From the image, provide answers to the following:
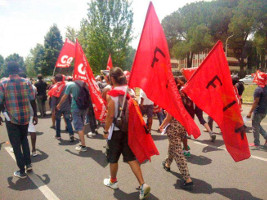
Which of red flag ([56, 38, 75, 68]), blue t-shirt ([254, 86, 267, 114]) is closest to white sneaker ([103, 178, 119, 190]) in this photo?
blue t-shirt ([254, 86, 267, 114])

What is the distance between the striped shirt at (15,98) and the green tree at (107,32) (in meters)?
19.2

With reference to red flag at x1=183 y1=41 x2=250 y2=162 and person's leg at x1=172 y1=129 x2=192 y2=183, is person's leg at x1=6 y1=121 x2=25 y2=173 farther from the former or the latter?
red flag at x1=183 y1=41 x2=250 y2=162

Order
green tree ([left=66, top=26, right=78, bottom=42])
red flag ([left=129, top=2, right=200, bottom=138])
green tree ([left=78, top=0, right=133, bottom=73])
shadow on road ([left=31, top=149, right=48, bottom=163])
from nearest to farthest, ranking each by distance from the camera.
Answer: red flag ([left=129, top=2, right=200, bottom=138]) < shadow on road ([left=31, top=149, right=48, bottom=163]) < green tree ([left=78, top=0, right=133, bottom=73]) < green tree ([left=66, top=26, right=78, bottom=42])

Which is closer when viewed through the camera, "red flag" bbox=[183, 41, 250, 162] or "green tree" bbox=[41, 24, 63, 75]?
"red flag" bbox=[183, 41, 250, 162]

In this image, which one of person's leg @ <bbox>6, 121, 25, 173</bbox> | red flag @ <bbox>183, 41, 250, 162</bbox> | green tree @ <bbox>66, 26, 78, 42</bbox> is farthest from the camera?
green tree @ <bbox>66, 26, 78, 42</bbox>

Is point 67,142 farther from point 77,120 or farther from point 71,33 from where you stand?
point 71,33

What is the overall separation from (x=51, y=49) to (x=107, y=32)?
24.1 meters

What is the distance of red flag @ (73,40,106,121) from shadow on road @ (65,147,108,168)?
79 cm

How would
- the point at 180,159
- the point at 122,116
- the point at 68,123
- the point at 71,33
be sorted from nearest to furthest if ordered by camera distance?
the point at 122,116, the point at 180,159, the point at 68,123, the point at 71,33

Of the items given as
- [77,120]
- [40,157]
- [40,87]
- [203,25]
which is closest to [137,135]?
[77,120]

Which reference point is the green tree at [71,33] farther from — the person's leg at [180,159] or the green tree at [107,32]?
the person's leg at [180,159]

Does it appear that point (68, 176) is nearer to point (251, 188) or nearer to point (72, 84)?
point (72, 84)

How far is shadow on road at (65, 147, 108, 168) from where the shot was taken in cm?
466

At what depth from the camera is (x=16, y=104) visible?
386 centimetres
